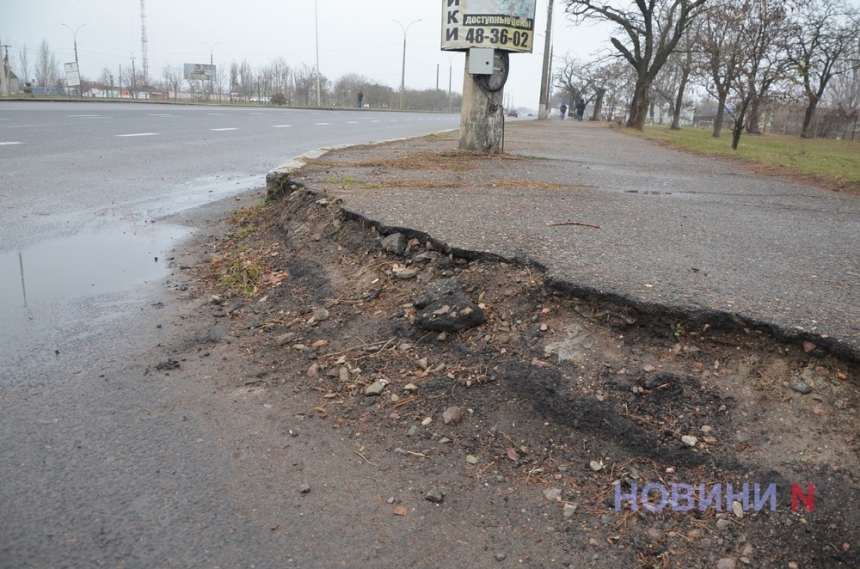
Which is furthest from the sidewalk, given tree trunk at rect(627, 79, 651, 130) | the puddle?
tree trunk at rect(627, 79, 651, 130)

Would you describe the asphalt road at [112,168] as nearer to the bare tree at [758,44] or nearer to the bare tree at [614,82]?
the bare tree at [758,44]

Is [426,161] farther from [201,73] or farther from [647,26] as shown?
[201,73]

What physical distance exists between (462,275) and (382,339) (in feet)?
1.95

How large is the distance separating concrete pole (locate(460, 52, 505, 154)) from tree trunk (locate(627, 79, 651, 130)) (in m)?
25.1

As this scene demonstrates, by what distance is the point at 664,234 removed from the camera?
4.44 meters

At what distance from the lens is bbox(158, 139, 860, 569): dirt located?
6.70 feet

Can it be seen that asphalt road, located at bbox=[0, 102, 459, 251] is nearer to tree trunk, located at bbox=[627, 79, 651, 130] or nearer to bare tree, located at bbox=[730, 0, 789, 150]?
bare tree, located at bbox=[730, 0, 789, 150]

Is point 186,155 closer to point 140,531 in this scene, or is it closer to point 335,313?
point 335,313

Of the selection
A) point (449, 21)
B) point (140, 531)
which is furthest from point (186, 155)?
point (140, 531)

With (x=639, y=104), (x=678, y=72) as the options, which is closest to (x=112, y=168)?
(x=639, y=104)

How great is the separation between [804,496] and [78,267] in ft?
14.4

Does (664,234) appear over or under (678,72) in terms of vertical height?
under

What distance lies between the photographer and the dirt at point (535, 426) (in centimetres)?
204

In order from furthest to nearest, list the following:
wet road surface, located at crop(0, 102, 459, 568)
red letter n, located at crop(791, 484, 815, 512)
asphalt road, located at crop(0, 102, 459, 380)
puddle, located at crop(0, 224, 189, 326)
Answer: puddle, located at crop(0, 224, 189, 326) → asphalt road, located at crop(0, 102, 459, 380) → red letter n, located at crop(791, 484, 815, 512) → wet road surface, located at crop(0, 102, 459, 568)
